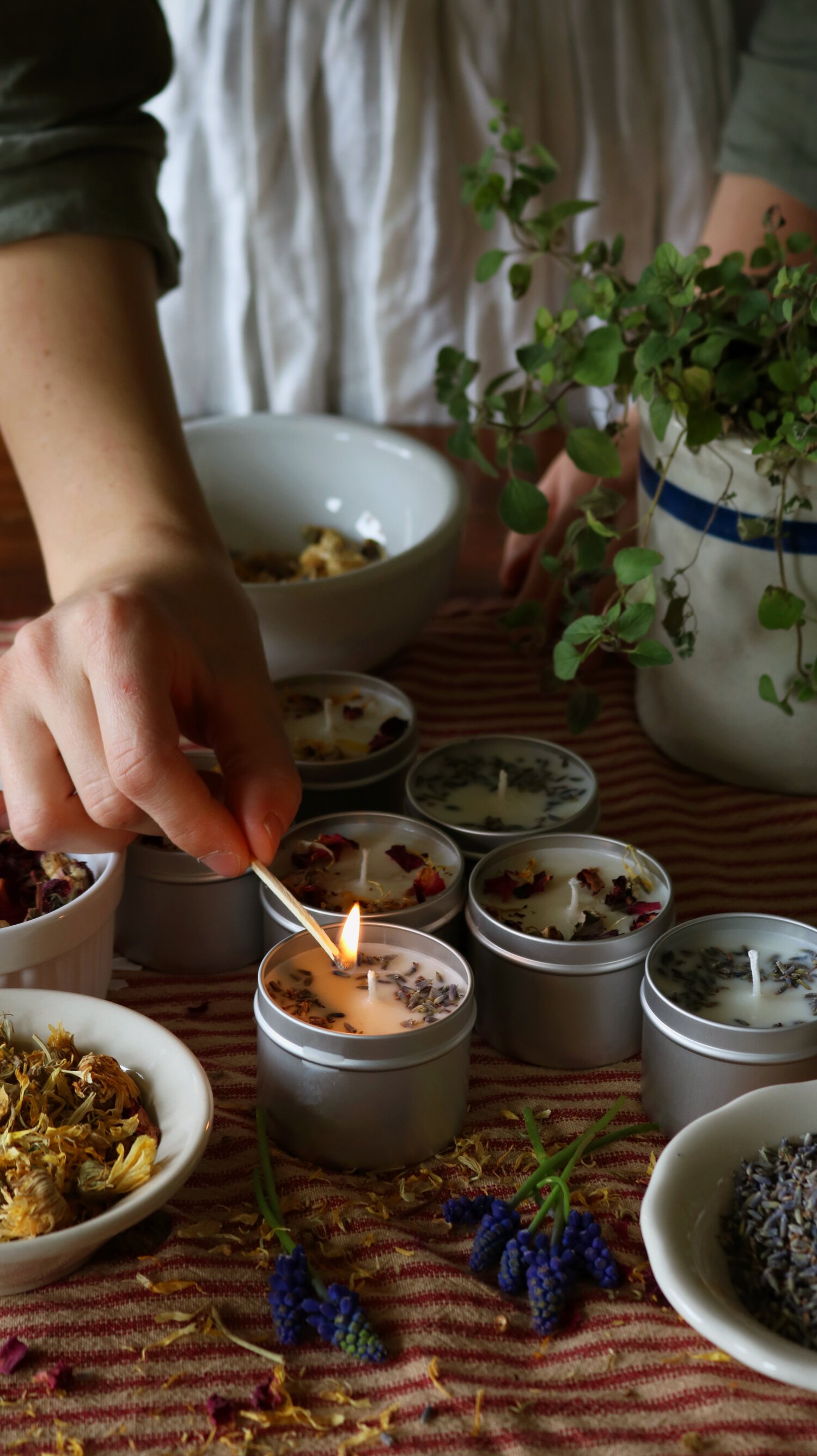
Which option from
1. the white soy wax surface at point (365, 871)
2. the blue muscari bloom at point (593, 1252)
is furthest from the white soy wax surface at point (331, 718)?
the blue muscari bloom at point (593, 1252)

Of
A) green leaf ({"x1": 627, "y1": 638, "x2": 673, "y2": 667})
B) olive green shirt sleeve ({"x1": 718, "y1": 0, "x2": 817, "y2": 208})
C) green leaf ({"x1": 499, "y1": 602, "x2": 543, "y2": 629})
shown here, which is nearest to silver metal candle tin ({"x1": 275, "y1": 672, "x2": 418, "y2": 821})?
green leaf ({"x1": 499, "y1": 602, "x2": 543, "y2": 629})

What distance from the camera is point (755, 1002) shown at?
74 centimetres

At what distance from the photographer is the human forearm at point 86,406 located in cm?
90

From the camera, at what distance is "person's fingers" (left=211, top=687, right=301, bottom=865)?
78cm

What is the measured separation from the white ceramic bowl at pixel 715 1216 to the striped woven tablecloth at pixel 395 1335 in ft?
0.14

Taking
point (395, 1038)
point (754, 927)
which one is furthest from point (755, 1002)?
point (395, 1038)

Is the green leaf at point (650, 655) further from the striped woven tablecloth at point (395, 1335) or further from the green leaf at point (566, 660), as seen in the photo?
the striped woven tablecloth at point (395, 1335)

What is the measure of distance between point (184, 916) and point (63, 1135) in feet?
0.74

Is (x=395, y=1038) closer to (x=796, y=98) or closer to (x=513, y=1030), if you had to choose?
(x=513, y=1030)

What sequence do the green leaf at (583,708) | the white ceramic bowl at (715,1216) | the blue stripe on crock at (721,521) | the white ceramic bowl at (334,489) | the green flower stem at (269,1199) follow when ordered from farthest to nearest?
the white ceramic bowl at (334,489) → the green leaf at (583,708) → the blue stripe on crock at (721,521) → the green flower stem at (269,1199) → the white ceramic bowl at (715,1216)

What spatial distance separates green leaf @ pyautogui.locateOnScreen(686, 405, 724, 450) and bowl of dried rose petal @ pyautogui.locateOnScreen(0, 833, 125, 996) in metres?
0.44

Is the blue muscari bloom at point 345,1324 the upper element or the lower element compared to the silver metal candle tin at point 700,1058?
lower

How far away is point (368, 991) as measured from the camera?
750mm

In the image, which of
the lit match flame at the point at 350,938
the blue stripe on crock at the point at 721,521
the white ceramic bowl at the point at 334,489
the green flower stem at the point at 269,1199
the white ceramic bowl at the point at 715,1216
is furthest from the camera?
the white ceramic bowl at the point at 334,489
